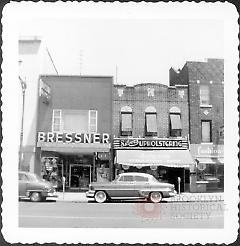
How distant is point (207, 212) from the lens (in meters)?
7.60

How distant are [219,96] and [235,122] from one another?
469 mm

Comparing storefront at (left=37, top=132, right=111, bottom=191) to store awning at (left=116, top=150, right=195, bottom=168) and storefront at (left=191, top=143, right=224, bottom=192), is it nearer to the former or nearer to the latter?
store awning at (left=116, top=150, right=195, bottom=168)

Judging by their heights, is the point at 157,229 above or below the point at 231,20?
below

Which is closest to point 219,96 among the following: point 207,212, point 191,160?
point 191,160

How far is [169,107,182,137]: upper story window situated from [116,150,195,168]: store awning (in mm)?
296

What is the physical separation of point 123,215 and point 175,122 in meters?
1.62

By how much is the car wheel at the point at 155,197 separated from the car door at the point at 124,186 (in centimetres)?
26

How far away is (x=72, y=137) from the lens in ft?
25.8

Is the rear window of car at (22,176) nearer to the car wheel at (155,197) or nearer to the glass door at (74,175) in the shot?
the glass door at (74,175)

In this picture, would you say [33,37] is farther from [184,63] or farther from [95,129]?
[184,63]

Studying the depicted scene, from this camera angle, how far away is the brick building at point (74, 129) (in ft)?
25.5

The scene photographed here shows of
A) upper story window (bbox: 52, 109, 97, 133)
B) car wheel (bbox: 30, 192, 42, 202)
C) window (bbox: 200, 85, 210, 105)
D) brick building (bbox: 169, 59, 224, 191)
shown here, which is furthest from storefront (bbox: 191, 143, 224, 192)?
car wheel (bbox: 30, 192, 42, 202)

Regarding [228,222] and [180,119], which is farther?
[180,119]

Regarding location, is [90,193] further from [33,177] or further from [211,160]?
[211,160]
